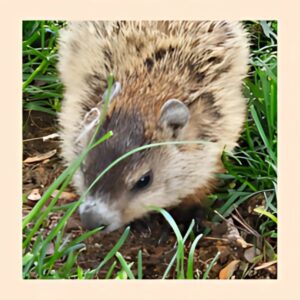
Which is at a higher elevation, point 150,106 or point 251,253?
point 150,106

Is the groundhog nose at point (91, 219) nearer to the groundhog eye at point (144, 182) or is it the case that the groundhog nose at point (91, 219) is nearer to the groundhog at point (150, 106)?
the groundhog at point (150, 106)

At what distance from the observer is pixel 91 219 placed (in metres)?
2.53

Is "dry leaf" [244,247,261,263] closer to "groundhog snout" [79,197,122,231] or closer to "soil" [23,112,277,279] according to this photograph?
"soil" [23,112,277,279]

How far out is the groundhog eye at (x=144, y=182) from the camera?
8.33 ft

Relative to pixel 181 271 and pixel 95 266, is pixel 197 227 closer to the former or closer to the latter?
pixel 181 271

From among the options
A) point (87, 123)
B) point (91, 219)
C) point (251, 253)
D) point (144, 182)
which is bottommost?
point (251, 253)

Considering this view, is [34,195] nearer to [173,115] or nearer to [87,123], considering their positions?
[87,123]

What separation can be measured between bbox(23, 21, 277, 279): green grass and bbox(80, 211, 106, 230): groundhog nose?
3 centimetres

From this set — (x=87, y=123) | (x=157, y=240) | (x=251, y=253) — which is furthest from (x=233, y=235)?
(x=87, y=123)

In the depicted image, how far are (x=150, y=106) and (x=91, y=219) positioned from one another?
37 centimetres

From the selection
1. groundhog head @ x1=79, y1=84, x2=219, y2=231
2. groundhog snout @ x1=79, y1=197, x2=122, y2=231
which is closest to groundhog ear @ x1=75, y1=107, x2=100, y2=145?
groundhog head @ x1=79, y1=84, x2=219, y2=231

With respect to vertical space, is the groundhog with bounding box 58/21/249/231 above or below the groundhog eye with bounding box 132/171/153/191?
above

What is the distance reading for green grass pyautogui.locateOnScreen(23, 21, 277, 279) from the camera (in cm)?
257

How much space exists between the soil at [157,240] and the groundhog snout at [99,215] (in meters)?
0.07
